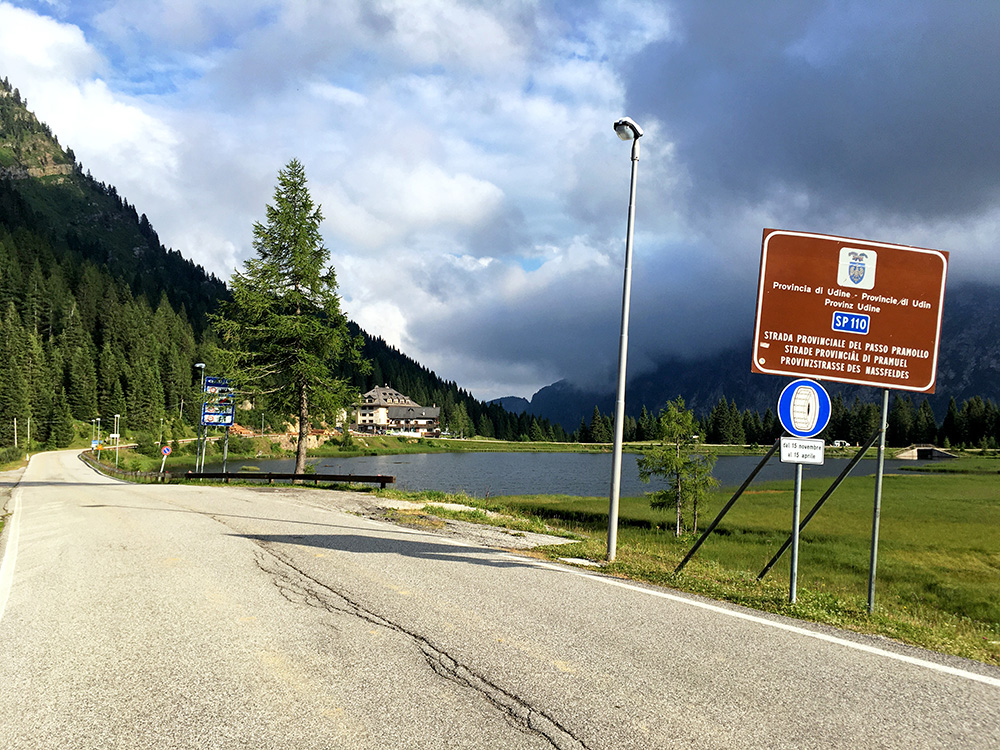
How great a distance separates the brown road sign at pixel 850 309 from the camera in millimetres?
8891

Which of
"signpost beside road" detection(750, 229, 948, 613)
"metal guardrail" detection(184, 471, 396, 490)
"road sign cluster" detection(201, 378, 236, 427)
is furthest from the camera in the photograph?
"road sign cluster" detection(201, 378, 236, 427)

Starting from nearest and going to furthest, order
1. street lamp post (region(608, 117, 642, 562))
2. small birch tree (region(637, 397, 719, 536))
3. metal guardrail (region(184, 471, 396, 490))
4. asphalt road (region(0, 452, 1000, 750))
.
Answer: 1. asphalt road (region(0, 452, 1000, 750))
2. street lamp post (region(608, 117, 642, 562))
3. metal guardrail (region(184, 471, 396, 490))
4. small birch tree (region(637, 397, 719, 536))

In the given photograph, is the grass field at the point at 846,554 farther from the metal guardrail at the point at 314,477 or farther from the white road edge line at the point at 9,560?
the white road edge line at the point at 9,560

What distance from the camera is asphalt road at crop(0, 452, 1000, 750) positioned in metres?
4.22

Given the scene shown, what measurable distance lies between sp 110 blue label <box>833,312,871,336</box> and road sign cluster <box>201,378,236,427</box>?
28.5m

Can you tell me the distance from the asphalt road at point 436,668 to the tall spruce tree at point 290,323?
21737mm

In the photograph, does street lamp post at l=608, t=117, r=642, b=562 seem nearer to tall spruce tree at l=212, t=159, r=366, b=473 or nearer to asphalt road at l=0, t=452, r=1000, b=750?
asphalt road at l=0, t=452, r=1000, b=750

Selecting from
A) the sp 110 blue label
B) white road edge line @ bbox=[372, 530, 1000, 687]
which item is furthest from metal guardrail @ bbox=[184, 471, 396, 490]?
the sp 110 blue label

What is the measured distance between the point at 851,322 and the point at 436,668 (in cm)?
769

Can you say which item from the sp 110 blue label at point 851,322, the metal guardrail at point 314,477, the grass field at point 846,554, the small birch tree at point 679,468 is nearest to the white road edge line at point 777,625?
the grass field at point 846,554

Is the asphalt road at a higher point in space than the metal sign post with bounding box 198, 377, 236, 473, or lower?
lower

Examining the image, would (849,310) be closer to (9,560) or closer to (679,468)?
(9,560)

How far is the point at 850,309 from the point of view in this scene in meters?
9.06

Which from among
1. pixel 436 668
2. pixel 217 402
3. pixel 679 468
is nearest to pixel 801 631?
pixel 436 668
